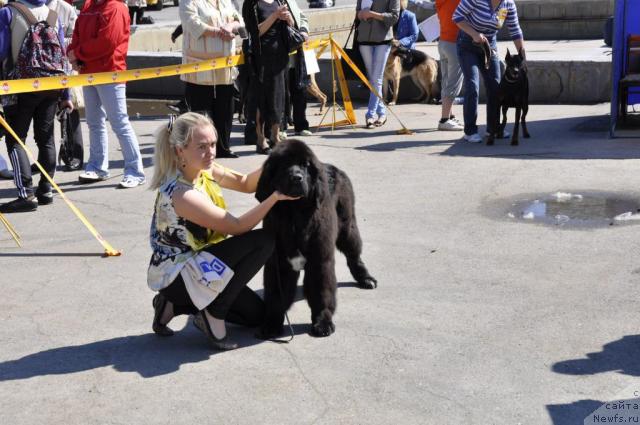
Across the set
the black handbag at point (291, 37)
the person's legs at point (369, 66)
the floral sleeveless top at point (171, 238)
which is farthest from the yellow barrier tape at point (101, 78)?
the floral sleeveless top at point (171, 238)

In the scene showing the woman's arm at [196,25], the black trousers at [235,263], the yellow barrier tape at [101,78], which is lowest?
the black trousers at [235,263]

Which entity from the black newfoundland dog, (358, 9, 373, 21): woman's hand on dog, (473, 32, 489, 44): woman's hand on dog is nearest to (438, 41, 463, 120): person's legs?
(358, 9, 373, 21): woman's hand on dog

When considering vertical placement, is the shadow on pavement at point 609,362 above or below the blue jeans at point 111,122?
below

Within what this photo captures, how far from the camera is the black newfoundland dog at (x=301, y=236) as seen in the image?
500 cm

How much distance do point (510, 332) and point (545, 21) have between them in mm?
17698

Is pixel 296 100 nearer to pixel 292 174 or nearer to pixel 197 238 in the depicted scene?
pixel 197 238

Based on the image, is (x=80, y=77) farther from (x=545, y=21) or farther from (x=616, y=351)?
(x=545, y=21)

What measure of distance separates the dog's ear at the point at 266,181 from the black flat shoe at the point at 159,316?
0.85 meters

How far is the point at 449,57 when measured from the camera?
1166cm

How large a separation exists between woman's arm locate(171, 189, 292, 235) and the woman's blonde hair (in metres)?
0.17

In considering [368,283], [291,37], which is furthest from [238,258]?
[291,37]

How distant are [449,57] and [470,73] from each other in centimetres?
107

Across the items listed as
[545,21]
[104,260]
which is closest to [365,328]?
[104,260]

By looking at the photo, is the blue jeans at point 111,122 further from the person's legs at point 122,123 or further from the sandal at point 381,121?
the sandal at point 381,121
